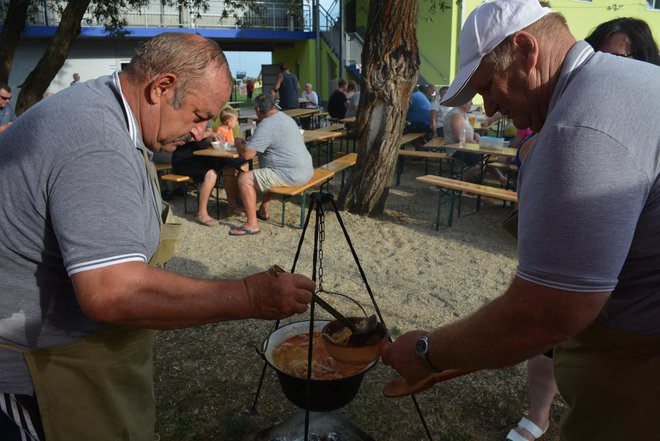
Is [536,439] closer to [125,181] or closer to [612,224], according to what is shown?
[612,224]

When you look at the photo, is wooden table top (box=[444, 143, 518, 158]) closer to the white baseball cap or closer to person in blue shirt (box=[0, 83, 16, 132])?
the white baseball cap

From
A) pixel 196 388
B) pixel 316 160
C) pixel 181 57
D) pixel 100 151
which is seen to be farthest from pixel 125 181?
pixel 316 160

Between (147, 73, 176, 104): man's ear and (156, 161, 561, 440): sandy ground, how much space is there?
2.04 meters

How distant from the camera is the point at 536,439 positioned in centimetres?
280

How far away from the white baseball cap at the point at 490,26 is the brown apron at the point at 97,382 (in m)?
1.02

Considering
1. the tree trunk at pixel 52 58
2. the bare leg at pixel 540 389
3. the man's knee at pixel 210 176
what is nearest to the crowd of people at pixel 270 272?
the bare leg at pixel 540 389

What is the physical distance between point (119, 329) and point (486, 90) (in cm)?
136

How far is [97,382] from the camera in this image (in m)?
1.64

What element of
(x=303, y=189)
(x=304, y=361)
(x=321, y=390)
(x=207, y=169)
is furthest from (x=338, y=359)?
(x=207, y=169)

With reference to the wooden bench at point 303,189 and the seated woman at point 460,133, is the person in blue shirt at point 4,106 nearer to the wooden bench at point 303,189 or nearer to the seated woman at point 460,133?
the wooden bench at point 303,189

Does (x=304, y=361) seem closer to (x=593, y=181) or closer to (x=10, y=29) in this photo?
(x=593, y=181)

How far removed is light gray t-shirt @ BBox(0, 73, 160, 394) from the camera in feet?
4.12

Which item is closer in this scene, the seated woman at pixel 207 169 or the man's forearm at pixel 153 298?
the man's forearm at pixel 153 298

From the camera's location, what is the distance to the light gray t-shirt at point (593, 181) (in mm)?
1021
